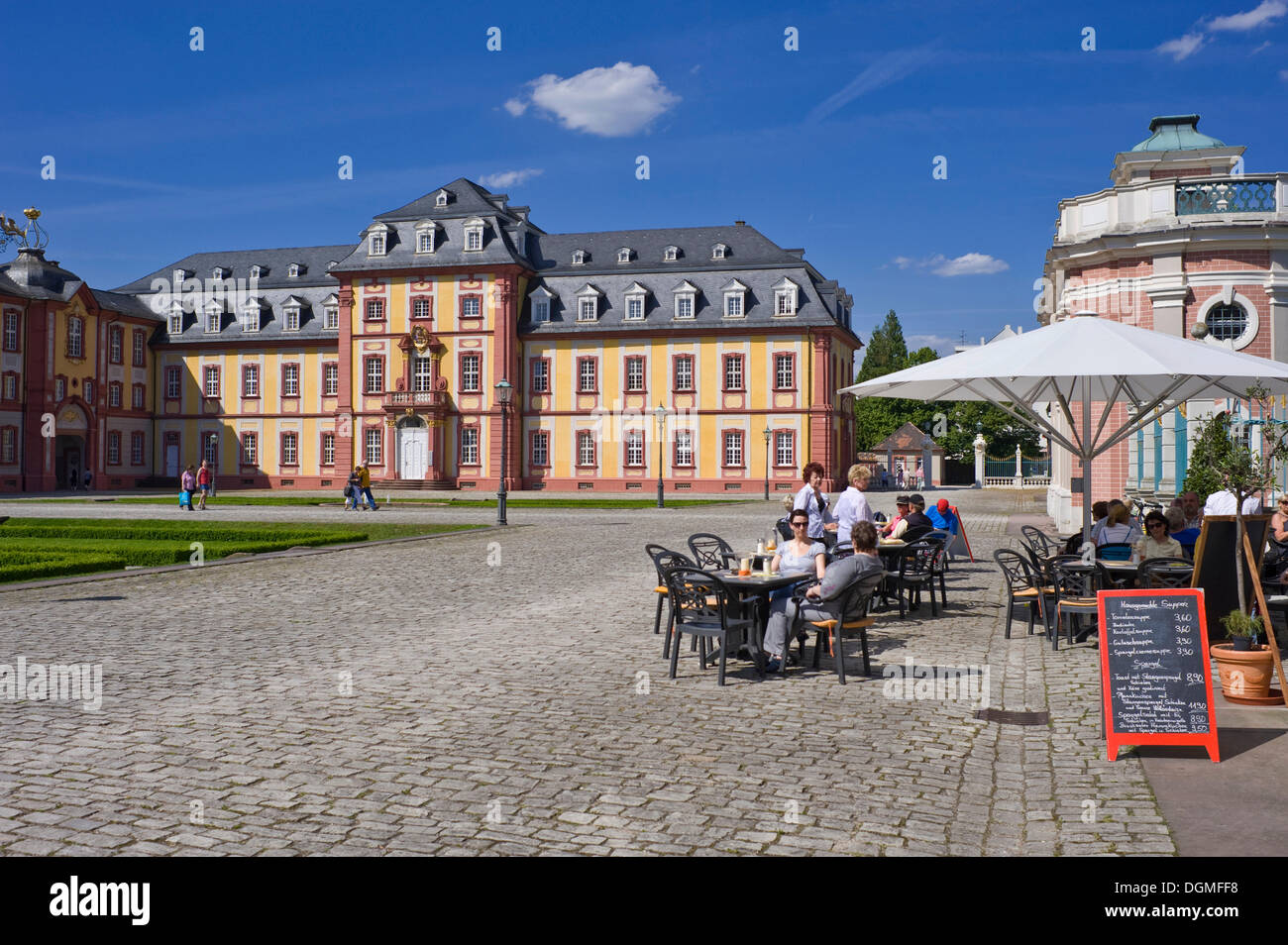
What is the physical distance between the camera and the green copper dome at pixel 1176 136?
26484mm

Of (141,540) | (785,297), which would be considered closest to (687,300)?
(785,297)

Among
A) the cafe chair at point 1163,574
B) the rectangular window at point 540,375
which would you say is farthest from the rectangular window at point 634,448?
the cafe chair at point 1163,574

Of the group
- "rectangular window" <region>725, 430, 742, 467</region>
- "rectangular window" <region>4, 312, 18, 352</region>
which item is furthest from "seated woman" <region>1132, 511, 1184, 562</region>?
"rectangular window" <region>4, 312, 18, 352</region>

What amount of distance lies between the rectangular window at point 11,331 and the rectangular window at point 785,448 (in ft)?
126

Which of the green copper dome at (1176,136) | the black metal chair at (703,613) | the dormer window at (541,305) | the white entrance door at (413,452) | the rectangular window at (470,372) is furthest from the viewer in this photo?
the dormer window at (541,305)

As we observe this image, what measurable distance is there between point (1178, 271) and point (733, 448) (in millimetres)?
35262

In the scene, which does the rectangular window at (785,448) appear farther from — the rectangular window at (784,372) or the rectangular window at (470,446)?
the rectangular window at (470,446)

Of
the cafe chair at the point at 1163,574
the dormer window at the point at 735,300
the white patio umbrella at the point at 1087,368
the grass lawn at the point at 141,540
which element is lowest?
the grass lawn at the point at 141,540

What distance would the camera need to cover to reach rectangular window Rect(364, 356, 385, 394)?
57.2 m

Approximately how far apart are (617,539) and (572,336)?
34.8 metres

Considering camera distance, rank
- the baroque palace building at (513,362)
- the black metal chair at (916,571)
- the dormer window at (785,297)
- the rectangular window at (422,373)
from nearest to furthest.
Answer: the black metal chair at (916,571) < the dormer window at (785,297) < the baroque palace building at (513,362) < the rectangular window at (422,373)

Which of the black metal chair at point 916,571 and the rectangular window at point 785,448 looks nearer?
the black metal chair at point 916,571
